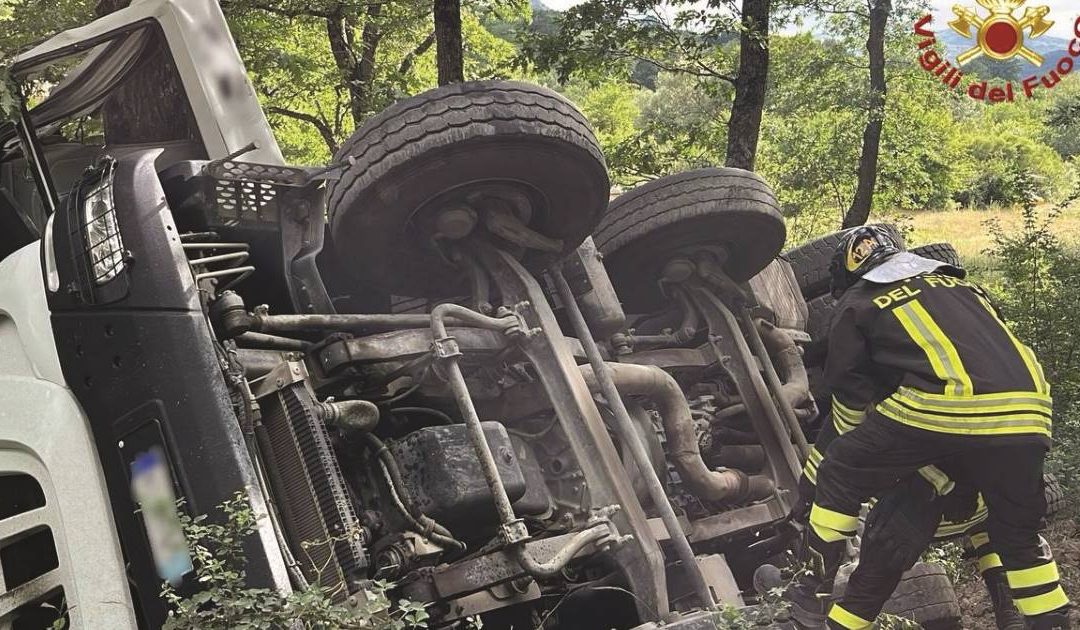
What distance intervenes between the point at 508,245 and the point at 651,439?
87 centimetres

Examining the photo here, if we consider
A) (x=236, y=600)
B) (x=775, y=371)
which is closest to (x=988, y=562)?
(x=775, y=371)

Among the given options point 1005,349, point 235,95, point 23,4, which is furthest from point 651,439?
point 23,4

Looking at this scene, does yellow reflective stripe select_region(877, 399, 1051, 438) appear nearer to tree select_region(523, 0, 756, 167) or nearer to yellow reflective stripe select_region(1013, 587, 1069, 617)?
yellow reflective stripe select_region(1013, 587, 1069, 617)

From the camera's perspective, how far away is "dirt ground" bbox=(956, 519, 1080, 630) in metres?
4.56

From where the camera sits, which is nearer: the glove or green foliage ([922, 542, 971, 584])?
the glove

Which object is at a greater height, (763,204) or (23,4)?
(23,4)

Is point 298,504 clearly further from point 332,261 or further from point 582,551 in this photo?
point 332,261

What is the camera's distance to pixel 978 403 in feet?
11.9

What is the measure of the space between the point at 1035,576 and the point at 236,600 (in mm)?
2751

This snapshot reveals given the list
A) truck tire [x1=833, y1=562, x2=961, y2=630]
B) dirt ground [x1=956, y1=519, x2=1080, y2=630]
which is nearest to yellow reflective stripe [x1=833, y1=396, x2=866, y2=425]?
truck tire [x1=833, y1=562, x2=961, y2=630]

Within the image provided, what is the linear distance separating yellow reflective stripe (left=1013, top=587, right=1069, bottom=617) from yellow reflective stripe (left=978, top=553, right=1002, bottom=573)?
1.20 feet

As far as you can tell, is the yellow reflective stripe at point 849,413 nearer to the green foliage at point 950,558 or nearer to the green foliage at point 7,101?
the green foliage at point 950,558

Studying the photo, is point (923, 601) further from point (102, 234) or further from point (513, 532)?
point (102, 234)

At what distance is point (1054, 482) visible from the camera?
17.1 feet
